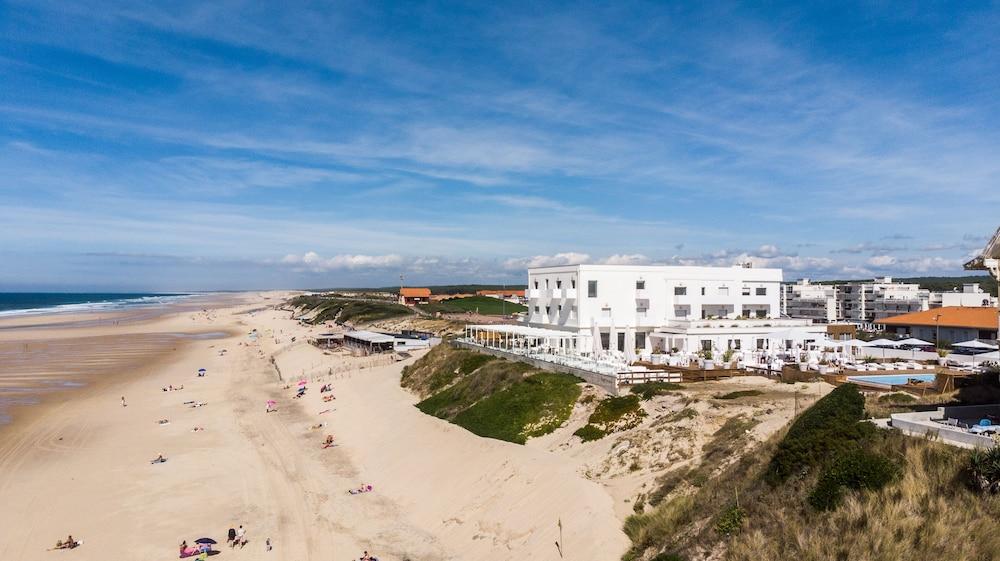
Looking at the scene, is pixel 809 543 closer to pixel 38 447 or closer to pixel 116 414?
pixel 38 447

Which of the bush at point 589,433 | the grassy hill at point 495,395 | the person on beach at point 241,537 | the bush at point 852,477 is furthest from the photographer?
the grassy hill at point 495,395

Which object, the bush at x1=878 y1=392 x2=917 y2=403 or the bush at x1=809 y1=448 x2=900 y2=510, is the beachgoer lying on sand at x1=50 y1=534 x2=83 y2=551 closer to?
the bush at x1=809 y1=448 x2=900 y2=510

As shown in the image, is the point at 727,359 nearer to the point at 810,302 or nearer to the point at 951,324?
the point at 951,324

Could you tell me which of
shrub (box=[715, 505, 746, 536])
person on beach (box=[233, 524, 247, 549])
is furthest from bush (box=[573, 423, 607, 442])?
person on beach (box=[233, 524, 247, 549])

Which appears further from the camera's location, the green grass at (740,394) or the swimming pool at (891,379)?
the swimming pool at (891,379)

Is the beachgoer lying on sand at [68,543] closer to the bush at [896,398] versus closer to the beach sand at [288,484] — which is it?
the beach sand at [288,484]

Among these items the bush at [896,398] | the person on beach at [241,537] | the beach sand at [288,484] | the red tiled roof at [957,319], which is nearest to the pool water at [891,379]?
the bush at [896,398]

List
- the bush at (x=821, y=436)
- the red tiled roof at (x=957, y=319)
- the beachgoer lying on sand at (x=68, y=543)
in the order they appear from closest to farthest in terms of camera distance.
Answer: the bush at (x=821, y=436), the beachgoer lying on sand at (x=68, y=543), the red tiled roof at (x=957, y=319)

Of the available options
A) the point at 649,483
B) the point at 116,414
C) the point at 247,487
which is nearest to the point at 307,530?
the point at 247,487

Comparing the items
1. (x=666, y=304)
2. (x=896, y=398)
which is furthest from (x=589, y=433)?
(x=666, y=304)
